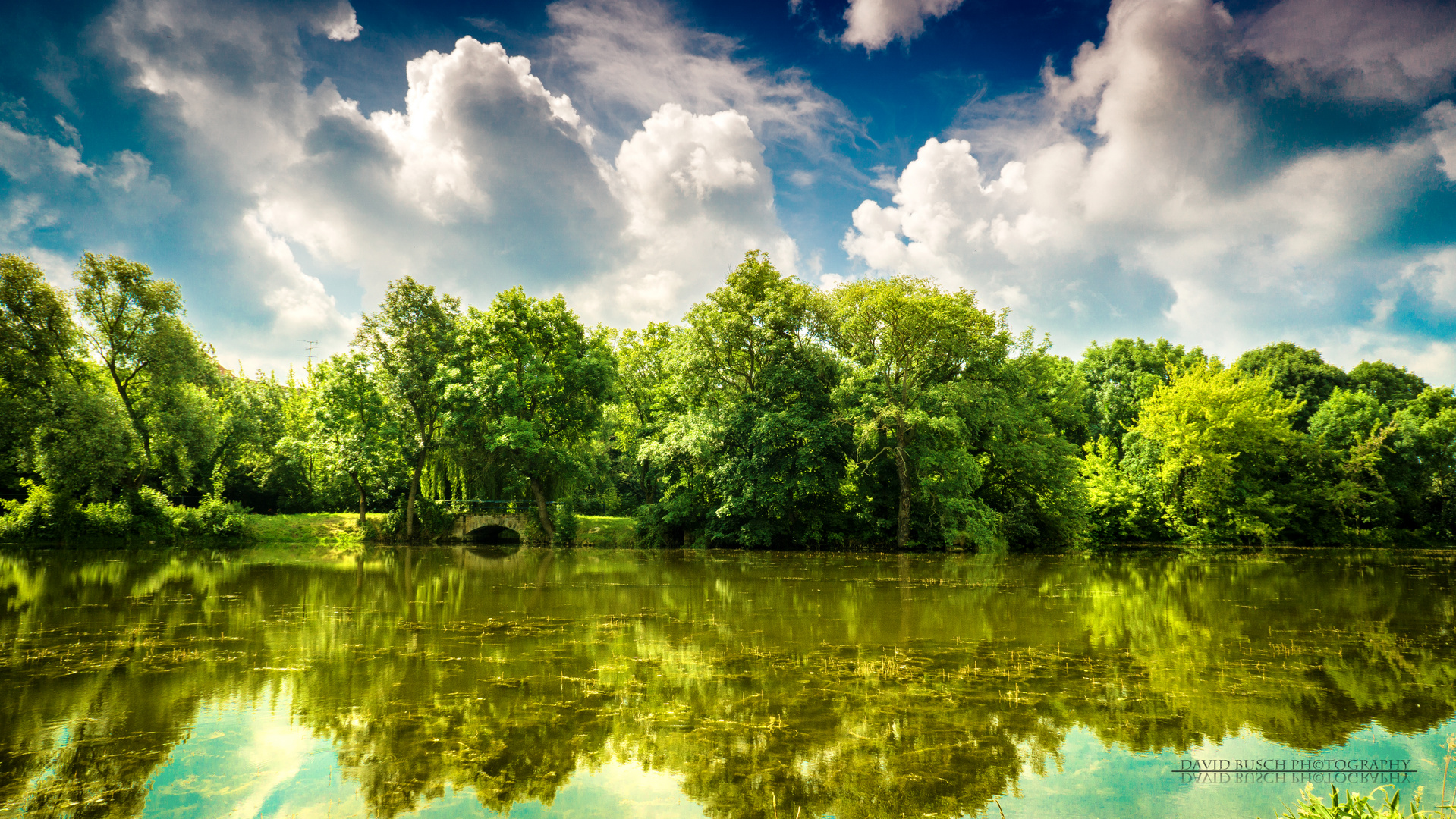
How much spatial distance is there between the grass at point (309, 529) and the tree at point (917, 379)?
26.1 meters

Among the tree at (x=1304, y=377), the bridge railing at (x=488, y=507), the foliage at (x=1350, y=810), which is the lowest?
the foliage at (x=1350, y=810)

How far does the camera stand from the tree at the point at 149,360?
29.7m

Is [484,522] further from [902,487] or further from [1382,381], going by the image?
[1382,381]

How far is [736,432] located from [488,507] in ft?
51.8

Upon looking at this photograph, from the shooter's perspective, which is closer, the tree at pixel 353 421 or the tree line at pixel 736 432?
the tree line at pixel 736 432

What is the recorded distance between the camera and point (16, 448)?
92.2ft

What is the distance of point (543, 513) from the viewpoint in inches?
1391

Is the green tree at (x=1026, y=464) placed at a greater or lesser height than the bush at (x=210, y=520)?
greater

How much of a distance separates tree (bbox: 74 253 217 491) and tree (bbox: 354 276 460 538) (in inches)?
296

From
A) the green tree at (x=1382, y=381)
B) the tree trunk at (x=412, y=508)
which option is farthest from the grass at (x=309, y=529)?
the green tree at (x=1382, y=381)

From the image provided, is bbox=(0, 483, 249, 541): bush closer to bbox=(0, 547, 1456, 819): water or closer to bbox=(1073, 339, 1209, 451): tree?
bbox=(0, 547, 1456, 819): water

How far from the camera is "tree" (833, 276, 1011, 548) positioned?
27406 mm

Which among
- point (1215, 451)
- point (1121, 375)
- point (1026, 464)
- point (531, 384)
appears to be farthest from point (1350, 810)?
point (1121, 375)

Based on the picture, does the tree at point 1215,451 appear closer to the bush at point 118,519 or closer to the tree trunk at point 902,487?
the tree trunk at point 902,487
